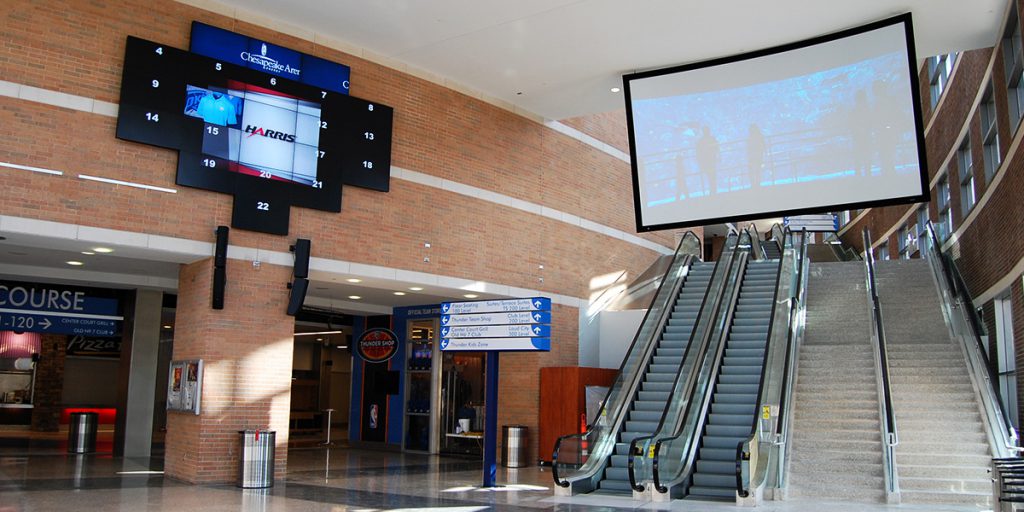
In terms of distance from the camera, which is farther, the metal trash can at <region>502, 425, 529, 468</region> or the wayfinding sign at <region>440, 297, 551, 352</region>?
the metal trash can at <region>502, 425, 529, 468</region>

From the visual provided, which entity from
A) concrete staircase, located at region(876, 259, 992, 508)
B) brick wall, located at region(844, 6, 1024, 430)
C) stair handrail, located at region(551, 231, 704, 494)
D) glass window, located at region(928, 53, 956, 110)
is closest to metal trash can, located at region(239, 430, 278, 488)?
stair handrail, located at region(551, 231, 704, 494)

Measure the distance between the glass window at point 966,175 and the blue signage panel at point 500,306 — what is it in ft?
31.6

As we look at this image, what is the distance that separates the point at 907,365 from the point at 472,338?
6.60 metres

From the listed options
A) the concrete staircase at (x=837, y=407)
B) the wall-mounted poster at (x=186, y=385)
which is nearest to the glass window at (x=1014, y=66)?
the concrete staircase at (x=837, y=407)

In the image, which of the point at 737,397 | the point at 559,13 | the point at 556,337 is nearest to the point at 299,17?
the point at 559,13

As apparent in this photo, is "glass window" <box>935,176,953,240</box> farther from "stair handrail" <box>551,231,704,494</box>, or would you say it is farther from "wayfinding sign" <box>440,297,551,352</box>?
"wayfinding sign" <box>440,297,551,352</box>

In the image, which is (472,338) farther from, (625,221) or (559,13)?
(625,221)

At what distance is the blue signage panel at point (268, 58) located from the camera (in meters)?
11.4

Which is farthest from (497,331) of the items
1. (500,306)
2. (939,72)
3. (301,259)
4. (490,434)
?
(939,72)

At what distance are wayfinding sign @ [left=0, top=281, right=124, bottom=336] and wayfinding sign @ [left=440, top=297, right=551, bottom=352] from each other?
8167 millimetres

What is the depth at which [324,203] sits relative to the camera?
40.6ft

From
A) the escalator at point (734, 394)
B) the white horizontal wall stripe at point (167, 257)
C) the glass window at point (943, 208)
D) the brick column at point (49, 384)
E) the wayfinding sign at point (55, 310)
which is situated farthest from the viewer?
the brick column at point (49, 384)

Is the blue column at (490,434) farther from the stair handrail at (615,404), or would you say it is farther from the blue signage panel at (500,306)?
the stair handrail at (615,404)

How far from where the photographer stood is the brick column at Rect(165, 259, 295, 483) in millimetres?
10969
